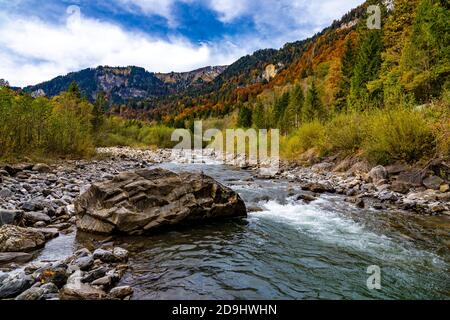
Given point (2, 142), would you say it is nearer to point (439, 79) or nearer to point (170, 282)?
point (170, 282)

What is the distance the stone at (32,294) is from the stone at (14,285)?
0.64 ft

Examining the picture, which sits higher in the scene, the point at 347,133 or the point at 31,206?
the point at 347,133

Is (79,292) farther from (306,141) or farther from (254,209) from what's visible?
(306,141)

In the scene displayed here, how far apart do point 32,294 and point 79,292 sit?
1.89 feet

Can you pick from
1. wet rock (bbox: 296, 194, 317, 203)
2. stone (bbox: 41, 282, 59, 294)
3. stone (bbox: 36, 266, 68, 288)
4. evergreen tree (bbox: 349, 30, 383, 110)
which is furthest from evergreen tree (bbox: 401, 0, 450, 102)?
stone (bbox: 41, 282, 59, 294)


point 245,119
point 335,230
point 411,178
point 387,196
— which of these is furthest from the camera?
point 245,119

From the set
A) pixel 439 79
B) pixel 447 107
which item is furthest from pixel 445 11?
pixel 447 107

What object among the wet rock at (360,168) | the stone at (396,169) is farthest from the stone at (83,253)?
the wet rock at (360,168)

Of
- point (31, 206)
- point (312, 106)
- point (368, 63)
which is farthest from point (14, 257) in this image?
point (312, 106)

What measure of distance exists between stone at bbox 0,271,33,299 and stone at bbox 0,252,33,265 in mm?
988

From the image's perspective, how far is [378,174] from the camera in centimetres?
1280

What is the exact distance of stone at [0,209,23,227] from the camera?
6.28 metres

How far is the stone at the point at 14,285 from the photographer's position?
3879 millimetres
